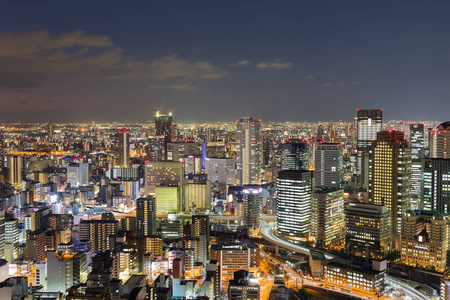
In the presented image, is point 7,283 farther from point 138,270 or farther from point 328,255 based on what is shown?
point 328,255

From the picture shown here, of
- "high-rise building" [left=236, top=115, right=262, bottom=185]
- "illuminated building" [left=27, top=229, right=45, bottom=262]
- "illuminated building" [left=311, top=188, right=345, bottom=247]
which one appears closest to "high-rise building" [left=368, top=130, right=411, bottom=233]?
"illuminated building" [left=311, top=188, right=345, bottom=247]

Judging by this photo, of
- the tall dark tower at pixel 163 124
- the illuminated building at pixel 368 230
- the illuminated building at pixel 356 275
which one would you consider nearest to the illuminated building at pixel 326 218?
the illuminated building at pixel 368 230

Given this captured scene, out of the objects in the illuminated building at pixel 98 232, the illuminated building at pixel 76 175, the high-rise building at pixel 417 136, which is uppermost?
the high-rise building at pixel 417 136

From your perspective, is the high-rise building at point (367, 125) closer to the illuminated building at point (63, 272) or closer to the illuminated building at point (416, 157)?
the illuminated building at point (416, 157)

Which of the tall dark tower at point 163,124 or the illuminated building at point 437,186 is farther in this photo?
the tall dark tower at point 163,124

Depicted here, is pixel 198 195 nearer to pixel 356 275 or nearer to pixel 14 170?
pixel 14 170

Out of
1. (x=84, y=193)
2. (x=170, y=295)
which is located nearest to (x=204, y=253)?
(x=170, y=295)

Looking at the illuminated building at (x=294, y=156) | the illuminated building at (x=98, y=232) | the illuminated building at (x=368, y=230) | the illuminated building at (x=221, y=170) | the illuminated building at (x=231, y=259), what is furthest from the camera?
the illuminated building at (x=221, y=170)
